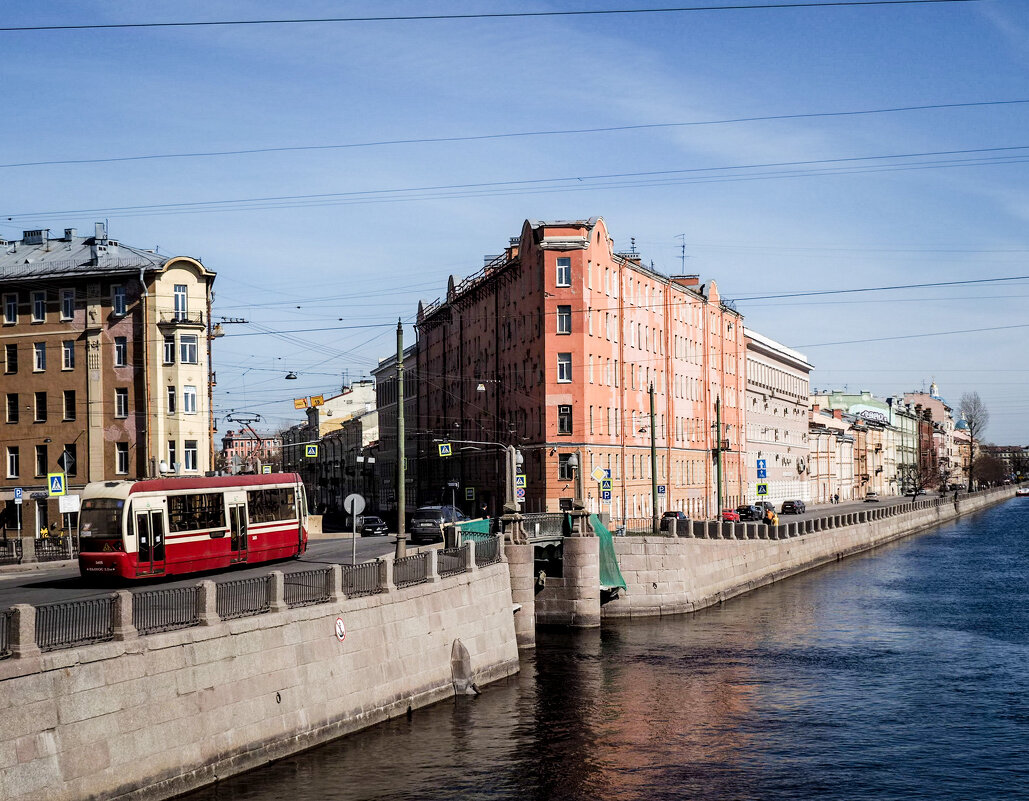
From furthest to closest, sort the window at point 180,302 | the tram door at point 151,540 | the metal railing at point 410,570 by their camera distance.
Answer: the window at point 180,302
the tram door at point 151,540
the metal railing at point 410,570

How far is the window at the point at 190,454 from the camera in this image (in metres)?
64.9

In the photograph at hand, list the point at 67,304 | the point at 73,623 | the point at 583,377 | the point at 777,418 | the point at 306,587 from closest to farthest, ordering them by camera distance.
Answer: the point at 73,623 → the point at 306,587 → the point at 67,304 → the point at 583,377 → the point at 777,418

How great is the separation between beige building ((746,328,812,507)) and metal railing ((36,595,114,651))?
88680 mm

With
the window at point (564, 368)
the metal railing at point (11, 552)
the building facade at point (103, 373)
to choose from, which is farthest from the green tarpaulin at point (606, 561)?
the building facade at point (103, 373)

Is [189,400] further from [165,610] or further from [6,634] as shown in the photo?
[6,634]

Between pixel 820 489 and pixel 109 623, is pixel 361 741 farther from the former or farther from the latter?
pixel 820 489

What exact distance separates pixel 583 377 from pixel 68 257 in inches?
1197

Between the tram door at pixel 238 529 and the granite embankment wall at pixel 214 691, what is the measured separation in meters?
8.88

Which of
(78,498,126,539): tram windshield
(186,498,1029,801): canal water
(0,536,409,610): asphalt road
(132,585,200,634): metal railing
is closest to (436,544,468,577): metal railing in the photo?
(186,498,1029,801): canal water

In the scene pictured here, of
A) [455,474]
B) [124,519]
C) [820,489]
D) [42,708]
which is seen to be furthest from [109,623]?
[820,489]

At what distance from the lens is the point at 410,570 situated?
29.8 m

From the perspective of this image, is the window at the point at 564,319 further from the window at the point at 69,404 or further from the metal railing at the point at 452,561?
the metal railing at the point at 452,561

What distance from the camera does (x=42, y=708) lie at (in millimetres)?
17266

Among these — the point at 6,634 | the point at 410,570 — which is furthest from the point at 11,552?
the point at 6,634
